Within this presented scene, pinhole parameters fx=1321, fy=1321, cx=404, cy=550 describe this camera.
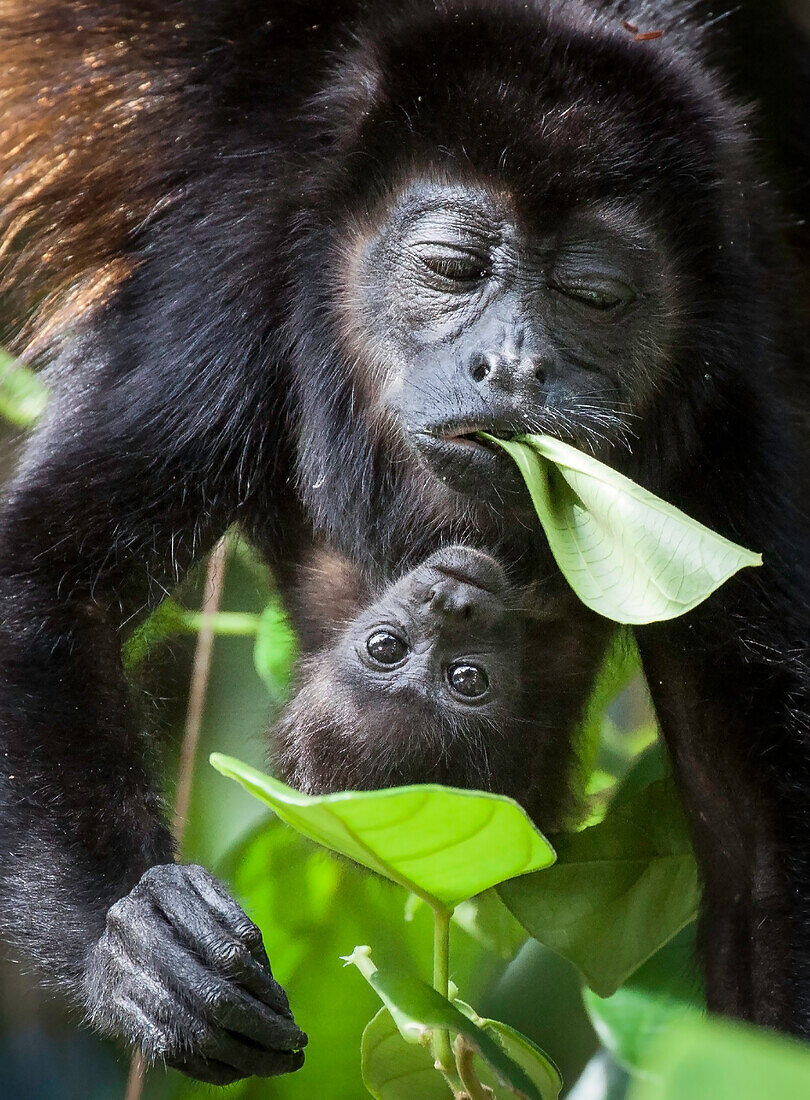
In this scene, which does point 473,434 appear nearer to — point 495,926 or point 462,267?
point 462,267

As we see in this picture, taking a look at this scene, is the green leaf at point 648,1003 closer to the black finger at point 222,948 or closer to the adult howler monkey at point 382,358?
the adult howler monkey at point 382,358

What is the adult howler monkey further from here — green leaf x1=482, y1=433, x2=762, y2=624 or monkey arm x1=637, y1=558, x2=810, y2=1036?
green leaf x1=482, y1=433, x2=762, y2=624

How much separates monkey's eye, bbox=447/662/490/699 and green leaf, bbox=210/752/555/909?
88cm

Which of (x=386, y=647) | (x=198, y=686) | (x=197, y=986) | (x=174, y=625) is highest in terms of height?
(x=197, y=986)

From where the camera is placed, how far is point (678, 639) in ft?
7.98

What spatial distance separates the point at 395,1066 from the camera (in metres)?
1.82

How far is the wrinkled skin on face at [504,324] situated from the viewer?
204 cm

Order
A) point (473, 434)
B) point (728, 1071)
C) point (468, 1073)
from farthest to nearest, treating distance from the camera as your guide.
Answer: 1. point (473, 434)
2. point (468, 1073)
3. point (728, 1071)

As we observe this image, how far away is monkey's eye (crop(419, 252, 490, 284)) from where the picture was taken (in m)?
2.17

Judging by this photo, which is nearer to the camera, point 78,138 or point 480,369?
point 480,369

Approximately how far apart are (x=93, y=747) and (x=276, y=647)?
1.79 ft

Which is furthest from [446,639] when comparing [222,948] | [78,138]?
[78,138]

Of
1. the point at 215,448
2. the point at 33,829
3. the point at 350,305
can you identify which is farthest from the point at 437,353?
the point at 33,829

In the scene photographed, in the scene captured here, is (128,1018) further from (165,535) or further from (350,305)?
(350,305)
